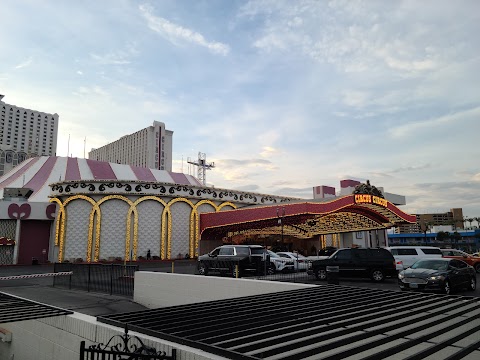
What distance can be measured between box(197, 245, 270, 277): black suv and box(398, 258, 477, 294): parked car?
7453mm

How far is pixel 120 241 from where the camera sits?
117 ft

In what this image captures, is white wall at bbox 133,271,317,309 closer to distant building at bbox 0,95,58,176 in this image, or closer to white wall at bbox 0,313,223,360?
white wall at bbox 0,313,223,360

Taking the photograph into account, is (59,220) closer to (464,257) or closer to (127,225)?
(127,225)

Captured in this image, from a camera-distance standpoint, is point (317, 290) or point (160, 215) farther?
point (160, 215)

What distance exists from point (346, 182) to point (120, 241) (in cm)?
4175

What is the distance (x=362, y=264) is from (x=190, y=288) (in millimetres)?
10394

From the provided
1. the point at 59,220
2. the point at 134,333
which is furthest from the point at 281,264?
the point at 59,220

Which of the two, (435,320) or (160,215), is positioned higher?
(160,215)

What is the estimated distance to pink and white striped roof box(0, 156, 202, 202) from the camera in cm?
4274

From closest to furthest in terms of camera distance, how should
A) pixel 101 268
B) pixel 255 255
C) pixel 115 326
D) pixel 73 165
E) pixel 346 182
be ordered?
pixel 115 326, pixel 101 268, pixel 255 255, pixel 73 165, pixel 346 182

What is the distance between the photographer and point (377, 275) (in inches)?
746

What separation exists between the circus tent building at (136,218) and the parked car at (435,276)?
1587 centimetres

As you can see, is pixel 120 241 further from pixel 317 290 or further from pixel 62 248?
pixel 317 290

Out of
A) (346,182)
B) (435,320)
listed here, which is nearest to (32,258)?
(435,320)
